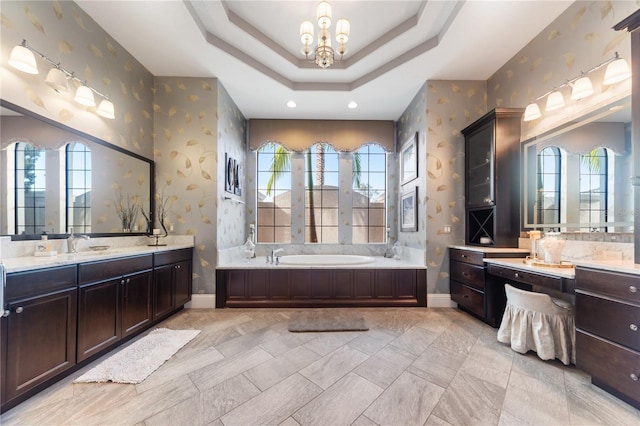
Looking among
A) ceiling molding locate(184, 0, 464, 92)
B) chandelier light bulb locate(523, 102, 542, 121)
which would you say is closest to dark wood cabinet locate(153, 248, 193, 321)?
ceiling molding locate(184, 0, 464, 92)

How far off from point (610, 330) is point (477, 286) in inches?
47.9

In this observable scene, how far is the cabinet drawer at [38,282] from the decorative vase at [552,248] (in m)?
3.66

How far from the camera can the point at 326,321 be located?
2746 millimetres

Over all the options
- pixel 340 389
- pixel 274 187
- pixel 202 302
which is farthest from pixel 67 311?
pixel 274 187

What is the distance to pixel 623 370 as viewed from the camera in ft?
4.75

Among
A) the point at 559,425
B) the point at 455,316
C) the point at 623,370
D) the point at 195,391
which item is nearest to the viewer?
the point at 559,425

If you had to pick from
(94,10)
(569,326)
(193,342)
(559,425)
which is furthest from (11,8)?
(569,326)

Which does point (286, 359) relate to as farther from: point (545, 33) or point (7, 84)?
point (545, 33)

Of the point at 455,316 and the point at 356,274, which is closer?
the point at 455,316

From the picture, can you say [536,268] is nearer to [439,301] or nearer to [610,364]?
[610,364]

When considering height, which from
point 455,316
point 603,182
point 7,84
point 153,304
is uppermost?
point 7,84

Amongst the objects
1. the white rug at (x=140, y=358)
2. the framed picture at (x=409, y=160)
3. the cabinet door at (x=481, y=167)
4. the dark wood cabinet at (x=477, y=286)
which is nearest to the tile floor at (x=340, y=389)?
the white rug at (x=140, y=358)

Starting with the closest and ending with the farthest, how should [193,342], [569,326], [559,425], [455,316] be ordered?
[559,425]
[569,326]
[193,342]
[455,316]

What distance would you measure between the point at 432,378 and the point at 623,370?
104 centimetres
